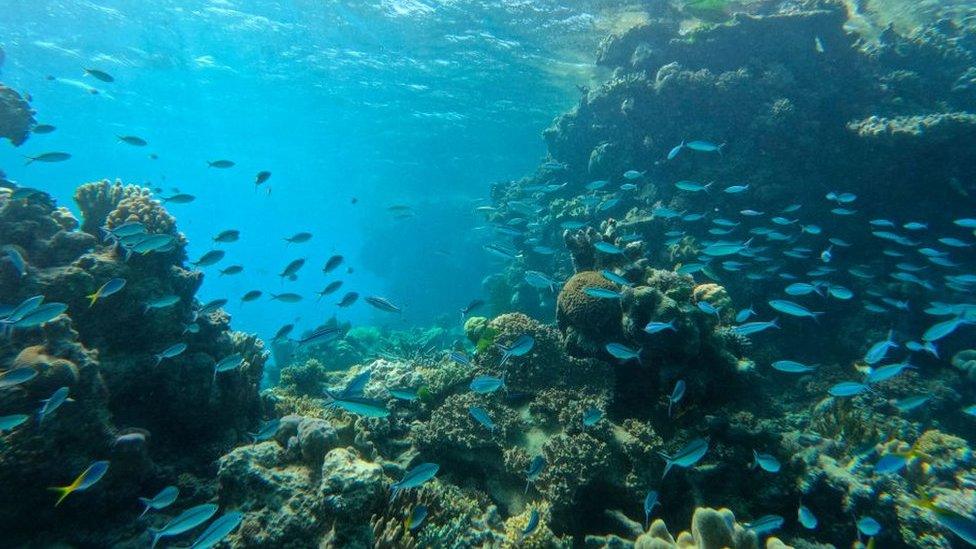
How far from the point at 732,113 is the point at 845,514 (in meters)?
12.6

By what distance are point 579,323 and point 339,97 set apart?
107ft

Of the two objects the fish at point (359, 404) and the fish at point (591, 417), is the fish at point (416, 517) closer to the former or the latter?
the fish at point (359, 404)

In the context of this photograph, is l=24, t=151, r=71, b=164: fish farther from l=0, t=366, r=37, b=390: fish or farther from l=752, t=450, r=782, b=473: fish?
l=752, t=450, r=782, b=473: fish

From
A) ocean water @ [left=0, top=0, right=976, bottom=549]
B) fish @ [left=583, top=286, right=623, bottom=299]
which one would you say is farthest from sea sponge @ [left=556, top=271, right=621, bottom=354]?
fish @ [left=583, top=286, right=623, bottom=299]

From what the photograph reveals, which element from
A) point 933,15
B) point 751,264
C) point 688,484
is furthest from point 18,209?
point 933,15

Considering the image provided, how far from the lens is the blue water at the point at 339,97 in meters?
23.2

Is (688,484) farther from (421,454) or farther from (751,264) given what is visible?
(751,264)

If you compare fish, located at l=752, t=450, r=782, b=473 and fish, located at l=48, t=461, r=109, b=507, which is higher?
fish, located at l=48, t=461, r=109, b=507

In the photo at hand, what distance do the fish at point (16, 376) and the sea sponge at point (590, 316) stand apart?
7.35m

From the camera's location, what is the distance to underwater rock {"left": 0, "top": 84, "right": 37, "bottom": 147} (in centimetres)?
1078

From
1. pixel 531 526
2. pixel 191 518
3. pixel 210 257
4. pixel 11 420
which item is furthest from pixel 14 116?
pixel 531 526

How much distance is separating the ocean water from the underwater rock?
0.05 m

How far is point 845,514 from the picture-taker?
581 centimetres

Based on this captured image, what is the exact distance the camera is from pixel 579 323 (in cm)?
780
